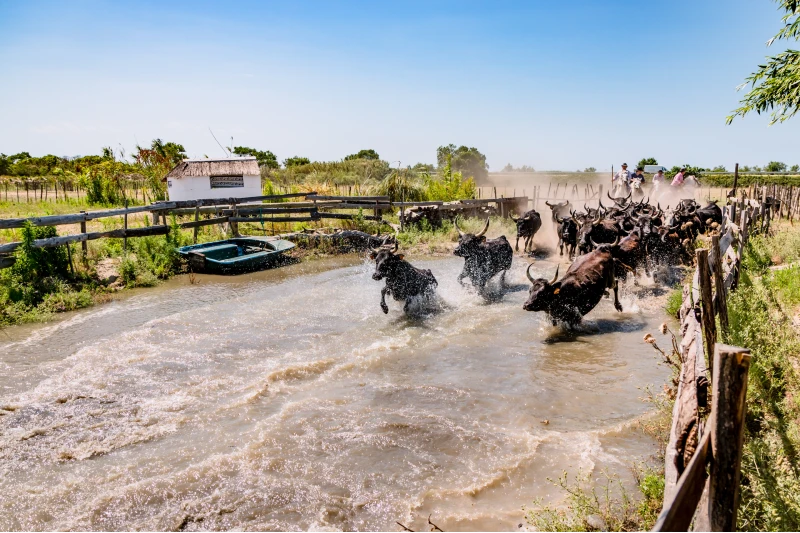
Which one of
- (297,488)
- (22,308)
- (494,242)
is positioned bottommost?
(297,488)

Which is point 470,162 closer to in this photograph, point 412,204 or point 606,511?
point 412,204

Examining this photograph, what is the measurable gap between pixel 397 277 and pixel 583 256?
141 inches

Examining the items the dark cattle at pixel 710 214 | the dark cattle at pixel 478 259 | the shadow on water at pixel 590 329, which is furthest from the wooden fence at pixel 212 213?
the shadow on water at pixel 590 329

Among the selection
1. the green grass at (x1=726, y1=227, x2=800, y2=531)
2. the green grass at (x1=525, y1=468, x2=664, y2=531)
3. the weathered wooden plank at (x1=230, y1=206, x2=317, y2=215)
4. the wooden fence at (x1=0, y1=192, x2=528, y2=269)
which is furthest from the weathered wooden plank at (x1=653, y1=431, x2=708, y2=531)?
the weathered wooden plank at (x1=230, y1=206, x2=317, y2=215)

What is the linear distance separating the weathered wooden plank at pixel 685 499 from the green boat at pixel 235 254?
12.7 m

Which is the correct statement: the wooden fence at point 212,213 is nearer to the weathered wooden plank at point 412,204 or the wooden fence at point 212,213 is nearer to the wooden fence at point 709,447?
the weathered wooden plank at point 412,204

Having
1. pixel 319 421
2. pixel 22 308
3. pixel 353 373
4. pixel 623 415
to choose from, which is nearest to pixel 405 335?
pixel 353 373

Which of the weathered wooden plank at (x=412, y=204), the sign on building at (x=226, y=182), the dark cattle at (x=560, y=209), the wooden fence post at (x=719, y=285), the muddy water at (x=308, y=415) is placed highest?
the sign on building at (x=226, y=182)

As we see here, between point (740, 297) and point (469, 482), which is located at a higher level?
point (740, 297)

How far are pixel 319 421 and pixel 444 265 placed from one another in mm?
9992

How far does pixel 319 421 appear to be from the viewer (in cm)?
627

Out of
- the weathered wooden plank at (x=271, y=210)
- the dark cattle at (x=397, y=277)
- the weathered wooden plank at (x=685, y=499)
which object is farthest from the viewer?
the weathered wooden plank at (x=271, y=210)

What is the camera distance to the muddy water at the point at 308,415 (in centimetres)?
477

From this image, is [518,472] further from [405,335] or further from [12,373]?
[12,373]
